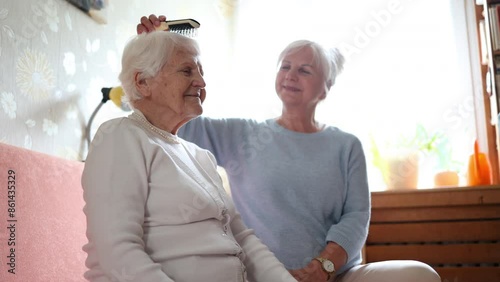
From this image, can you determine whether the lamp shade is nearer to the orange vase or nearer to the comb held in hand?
the comb held in hand

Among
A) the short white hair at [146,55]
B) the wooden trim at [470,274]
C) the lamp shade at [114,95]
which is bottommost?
the wooden trim at [470,274]

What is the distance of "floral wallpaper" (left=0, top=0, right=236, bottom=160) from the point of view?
155 centimetres

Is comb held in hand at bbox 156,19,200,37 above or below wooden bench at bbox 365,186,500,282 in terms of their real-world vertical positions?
above

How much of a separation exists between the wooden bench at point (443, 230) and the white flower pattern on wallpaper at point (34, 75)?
149 centimetres

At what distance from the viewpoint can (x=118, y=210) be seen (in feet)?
3.20

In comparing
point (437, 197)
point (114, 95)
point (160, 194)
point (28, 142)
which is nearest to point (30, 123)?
point (28, 142)

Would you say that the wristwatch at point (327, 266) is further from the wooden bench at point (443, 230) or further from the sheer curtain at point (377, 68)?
the sheer curtain at point (377, 68)

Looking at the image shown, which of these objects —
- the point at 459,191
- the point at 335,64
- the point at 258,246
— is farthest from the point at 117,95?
the point at 459,191

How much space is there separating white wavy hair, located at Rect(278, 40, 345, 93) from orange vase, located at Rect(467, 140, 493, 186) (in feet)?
3.52

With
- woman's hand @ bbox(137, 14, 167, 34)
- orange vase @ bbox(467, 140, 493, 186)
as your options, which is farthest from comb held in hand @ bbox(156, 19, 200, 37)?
orange vase @ bbox(467, 140, 493, 186)

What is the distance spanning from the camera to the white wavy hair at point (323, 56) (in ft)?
5.72

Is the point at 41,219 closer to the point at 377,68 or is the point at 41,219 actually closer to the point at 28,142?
the point at 28,142

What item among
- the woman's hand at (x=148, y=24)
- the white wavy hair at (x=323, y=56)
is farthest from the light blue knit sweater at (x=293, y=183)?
the woman's hand at (x=148, y=24)

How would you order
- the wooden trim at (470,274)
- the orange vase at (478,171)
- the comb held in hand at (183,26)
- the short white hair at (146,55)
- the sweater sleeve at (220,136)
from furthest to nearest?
the orange vase at (478,171), the wooden trim at (470,274), the sweater sleeve at (220,136), the comb held in hand at (183,26), the short white hair at (146,55)
